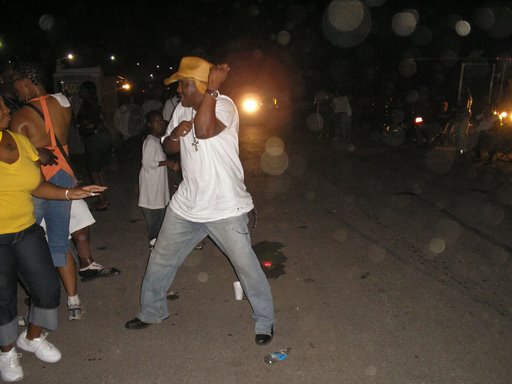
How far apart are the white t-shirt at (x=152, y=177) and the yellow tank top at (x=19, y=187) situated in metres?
2.03

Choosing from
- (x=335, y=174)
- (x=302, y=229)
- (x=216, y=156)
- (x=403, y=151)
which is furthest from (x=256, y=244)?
(x=403, y=151)

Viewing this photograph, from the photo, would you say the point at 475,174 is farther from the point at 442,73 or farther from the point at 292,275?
the point at 442,73

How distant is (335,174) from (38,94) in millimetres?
7091

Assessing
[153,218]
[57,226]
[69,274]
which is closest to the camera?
[57,226]

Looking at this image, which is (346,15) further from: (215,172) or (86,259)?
(215,172)

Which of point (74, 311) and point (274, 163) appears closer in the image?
point (74, 311)

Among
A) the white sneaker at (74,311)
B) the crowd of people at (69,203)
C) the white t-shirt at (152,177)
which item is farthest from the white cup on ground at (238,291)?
the white t-shirt at (152,177)

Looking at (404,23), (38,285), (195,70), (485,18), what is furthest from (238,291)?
(404,23)

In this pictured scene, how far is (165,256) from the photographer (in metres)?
3.71

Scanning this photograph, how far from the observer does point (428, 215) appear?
7.15m

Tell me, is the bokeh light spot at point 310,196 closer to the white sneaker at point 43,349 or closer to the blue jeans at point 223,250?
the blue jeans at point 223,250

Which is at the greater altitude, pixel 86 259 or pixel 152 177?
pixel 152 177

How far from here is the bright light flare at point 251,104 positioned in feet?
68.1

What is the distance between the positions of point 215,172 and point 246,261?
67 cm
